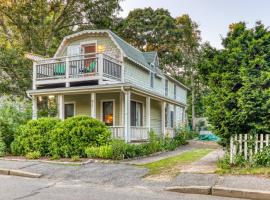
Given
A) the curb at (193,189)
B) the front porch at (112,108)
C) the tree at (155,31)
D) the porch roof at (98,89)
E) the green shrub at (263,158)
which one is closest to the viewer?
the curb at (193,189)

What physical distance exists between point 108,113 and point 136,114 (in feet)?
6.46

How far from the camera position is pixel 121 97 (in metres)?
17.6

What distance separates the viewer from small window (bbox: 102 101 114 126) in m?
18.6

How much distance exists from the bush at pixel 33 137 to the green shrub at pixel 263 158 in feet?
27.1

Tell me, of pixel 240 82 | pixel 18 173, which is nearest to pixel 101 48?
pixel 18 173

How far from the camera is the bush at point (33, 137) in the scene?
42.3ft

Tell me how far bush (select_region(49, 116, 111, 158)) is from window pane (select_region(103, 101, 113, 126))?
18.5ft

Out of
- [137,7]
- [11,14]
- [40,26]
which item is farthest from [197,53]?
[11,14]

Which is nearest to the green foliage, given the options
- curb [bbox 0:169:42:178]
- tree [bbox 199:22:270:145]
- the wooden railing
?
curb [bbox 0:169:42:178]

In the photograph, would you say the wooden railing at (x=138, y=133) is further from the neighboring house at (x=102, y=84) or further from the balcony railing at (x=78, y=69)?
the balcony railing at (x=78, y=69)

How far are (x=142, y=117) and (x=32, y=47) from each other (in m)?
12.1

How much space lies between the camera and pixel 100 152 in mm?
11906

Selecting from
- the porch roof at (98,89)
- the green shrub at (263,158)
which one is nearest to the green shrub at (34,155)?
the porch roof at (98,89)

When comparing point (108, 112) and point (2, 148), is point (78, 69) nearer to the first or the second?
point (108, 112)
